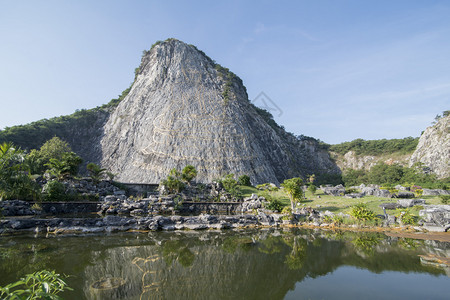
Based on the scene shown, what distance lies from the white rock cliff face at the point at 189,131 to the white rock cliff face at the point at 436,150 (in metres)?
19.6

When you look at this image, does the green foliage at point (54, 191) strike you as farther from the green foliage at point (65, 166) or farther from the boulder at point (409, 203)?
the boulder at point (409, 203)

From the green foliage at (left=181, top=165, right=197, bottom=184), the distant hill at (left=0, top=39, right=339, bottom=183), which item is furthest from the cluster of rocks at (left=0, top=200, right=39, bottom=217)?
the distant hill at (left=0, top=39, right=339, bottom=183)

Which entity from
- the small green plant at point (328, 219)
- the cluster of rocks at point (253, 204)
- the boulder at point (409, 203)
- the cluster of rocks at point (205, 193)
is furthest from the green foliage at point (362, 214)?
the cluster of rocks at point (205, 193)

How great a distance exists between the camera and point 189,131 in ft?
161

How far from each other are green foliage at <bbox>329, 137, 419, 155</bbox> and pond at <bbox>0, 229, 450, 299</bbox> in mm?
58154

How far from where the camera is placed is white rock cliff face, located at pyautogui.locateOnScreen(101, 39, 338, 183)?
45938mm

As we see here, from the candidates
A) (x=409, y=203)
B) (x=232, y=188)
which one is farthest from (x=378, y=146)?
(x=232, y=188)

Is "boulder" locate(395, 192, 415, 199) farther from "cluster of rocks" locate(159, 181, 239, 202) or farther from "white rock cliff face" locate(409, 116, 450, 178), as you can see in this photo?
"white rock cliff face" locate(409, 116, 450, 178)

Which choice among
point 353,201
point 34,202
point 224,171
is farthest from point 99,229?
point 224,171

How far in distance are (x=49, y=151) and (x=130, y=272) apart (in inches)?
1546

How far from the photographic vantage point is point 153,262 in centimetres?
977

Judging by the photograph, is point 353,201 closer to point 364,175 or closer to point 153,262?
point 153,262

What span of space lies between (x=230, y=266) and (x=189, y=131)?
41.1m

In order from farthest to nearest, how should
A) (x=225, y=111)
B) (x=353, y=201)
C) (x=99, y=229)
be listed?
(x=225, y=111) → (x=353, y=201) → (x=99, y=229)
